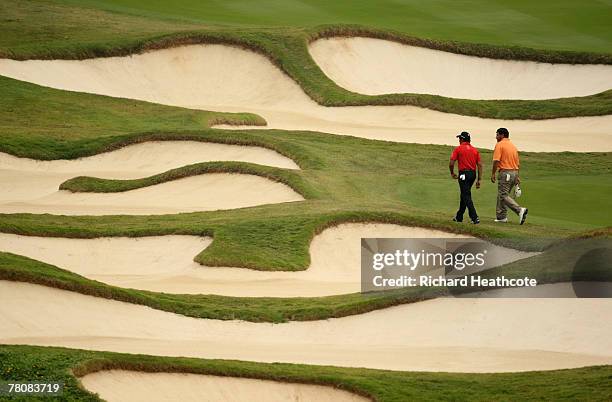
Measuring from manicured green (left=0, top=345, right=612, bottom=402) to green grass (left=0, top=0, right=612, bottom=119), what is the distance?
28.2 meters

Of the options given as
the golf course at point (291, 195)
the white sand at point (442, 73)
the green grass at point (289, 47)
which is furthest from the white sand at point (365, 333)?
the white sand at point (442, 73)

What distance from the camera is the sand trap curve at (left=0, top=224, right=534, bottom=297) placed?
25.6 metres

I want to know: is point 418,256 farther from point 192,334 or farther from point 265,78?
point 265,78

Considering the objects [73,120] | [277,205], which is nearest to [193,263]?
[277,205]

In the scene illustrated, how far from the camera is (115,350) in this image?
19.6 meters

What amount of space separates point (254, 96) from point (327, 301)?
26308mm

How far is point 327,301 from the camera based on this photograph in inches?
916

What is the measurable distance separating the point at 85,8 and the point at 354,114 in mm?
15757

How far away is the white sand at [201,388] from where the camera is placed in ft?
57.8

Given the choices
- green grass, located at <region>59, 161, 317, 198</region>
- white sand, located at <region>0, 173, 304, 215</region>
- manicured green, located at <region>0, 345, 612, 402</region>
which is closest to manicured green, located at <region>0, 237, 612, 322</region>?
manicured green, located at <region>0, 345, 612, 402</region>

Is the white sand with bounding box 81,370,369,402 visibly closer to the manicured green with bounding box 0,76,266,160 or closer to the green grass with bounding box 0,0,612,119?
the manicured green with bounding box 0,76,266,160

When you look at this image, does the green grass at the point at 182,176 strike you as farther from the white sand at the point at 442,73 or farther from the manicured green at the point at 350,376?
the white sand at the point at 442,73

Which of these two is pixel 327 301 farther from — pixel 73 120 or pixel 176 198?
pixel 73 120

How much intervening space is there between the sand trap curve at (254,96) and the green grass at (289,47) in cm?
33
